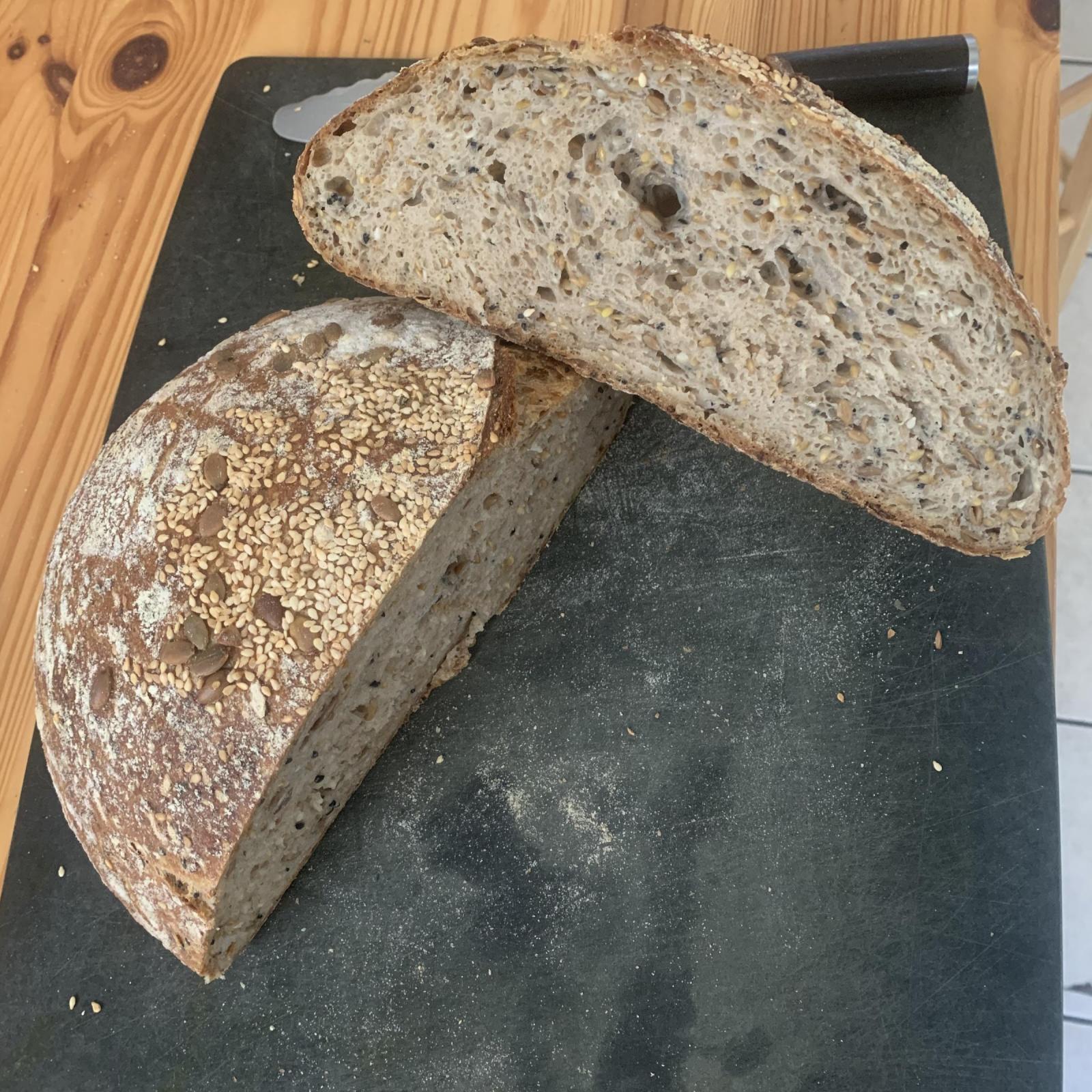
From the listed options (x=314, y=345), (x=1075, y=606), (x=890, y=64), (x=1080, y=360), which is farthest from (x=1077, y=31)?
(x=314, y=345)

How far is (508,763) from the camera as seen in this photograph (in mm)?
2025

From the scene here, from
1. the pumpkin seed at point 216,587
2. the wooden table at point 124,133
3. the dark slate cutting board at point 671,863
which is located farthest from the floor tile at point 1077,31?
the pumpkin seed at point 216,587

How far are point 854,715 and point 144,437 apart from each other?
155 centimetres

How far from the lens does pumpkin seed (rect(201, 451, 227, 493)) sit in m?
1.70

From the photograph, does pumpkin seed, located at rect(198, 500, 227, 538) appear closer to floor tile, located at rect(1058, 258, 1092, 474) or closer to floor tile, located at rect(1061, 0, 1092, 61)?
floor tile, located at rect(1058, 258, 1092, 474)

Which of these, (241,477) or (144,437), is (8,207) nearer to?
(144,437)

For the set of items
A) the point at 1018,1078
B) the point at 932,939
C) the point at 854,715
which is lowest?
the point at 1018,1078

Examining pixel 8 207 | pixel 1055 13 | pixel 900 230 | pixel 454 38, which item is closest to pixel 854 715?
pixel 900 230

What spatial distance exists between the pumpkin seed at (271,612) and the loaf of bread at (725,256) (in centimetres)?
71

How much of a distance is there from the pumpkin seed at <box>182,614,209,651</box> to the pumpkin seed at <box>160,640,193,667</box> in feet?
0.03

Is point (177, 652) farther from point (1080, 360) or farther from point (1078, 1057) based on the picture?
point (1080, 360)

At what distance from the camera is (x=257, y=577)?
1.66 meters

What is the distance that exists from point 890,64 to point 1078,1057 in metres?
2.69

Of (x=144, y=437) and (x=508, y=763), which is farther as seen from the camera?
(x=508, y=763)
